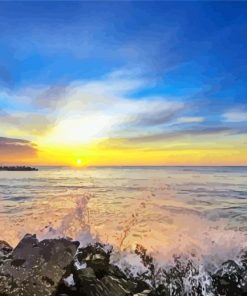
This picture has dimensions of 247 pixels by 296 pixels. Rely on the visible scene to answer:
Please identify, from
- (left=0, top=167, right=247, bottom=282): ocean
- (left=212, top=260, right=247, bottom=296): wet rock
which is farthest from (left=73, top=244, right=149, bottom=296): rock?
(left=0, top=167, right=247, bottom=282): ocean

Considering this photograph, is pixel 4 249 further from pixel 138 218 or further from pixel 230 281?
pixel 138 218

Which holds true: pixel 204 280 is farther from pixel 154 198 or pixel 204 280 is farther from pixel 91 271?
pixel 154 198

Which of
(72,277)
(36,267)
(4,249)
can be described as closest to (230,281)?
→ (72,277)

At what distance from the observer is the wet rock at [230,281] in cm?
1022

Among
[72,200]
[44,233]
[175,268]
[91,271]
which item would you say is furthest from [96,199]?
[91,271]

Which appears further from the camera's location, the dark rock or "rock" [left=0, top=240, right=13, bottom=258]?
"rock" [left=0, top=240, right=13, bottom=258]

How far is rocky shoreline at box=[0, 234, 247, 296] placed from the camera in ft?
27.6

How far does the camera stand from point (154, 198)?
29250 millimetres

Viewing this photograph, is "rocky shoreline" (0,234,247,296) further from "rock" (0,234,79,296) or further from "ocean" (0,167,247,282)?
"ocean" (0,167,247,282)

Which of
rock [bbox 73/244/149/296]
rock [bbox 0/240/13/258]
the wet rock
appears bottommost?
the wet rock

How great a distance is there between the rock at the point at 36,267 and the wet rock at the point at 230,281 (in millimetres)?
3980

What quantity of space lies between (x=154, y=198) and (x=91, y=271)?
19.9 m

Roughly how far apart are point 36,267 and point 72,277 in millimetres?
999

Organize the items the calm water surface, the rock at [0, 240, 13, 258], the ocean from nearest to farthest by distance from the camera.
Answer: the rock at [0, 240, 13, 258] < the ocean < the calm water surface
